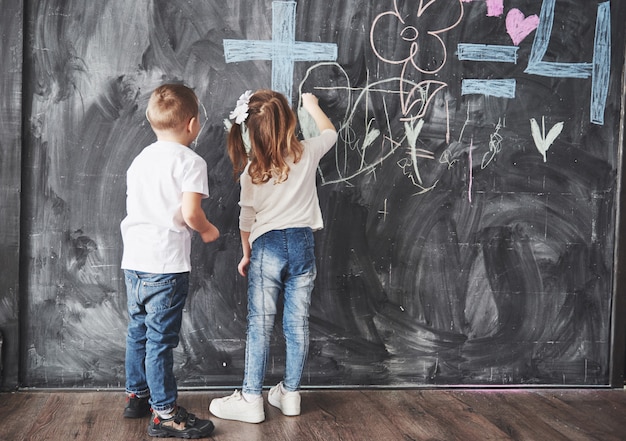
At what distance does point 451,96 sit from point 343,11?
57 centimetres

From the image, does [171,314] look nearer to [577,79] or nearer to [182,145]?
[182,145]

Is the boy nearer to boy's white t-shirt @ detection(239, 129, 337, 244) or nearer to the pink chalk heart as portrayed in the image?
boy's white t-shirt @ detection(239, 129, 337, 244)

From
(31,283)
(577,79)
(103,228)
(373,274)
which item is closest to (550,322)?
(373,274)

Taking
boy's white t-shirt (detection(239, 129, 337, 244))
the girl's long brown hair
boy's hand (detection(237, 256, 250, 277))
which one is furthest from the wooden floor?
the girl's long brown hair

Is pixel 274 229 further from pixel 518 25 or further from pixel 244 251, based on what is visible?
pixel 518 25

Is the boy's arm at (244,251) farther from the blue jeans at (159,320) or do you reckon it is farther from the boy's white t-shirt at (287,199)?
the blue jeans at (159,320)

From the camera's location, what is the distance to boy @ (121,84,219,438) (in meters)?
2.28

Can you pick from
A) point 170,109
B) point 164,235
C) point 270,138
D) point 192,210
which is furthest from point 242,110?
point 164,235

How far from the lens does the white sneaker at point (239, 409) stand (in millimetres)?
2504

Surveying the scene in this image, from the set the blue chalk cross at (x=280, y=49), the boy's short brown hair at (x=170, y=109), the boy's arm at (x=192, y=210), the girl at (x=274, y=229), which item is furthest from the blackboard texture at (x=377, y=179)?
the boy's arm at (x=192, y=210)

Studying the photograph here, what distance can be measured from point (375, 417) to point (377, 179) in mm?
951

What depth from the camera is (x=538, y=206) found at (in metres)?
2.93

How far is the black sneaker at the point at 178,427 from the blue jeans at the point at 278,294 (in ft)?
0.82

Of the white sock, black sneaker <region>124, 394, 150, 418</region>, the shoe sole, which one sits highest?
the white sock
